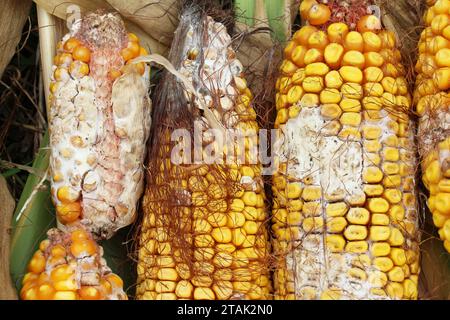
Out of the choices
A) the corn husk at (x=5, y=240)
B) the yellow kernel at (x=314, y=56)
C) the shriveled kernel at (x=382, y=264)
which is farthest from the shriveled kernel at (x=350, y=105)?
the corn husk at (x=5, y=240)

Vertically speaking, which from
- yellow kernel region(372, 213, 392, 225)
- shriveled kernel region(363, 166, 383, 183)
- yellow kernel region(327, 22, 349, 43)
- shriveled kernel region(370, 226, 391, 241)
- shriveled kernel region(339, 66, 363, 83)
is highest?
yellow kernel region(327, 22, 349, 43)

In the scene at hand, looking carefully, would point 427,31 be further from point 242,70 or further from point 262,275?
point 262,275

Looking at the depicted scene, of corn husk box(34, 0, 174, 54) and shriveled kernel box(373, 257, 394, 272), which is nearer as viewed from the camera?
shriveled kernel box(373, 257, 394, 272)

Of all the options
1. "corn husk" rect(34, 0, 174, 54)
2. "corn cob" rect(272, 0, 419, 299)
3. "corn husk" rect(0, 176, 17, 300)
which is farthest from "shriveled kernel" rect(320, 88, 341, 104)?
"corn husk" rect(0, 176, 17, 300)

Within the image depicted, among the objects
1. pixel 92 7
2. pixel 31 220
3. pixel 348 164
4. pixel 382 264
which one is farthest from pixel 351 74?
pixel 31 220

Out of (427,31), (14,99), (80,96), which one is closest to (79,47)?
(80,96)

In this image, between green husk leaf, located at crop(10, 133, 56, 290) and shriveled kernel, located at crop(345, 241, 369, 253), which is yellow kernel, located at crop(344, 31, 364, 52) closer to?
shriveled kernel, located at crop(345, 241, 369, 253)
